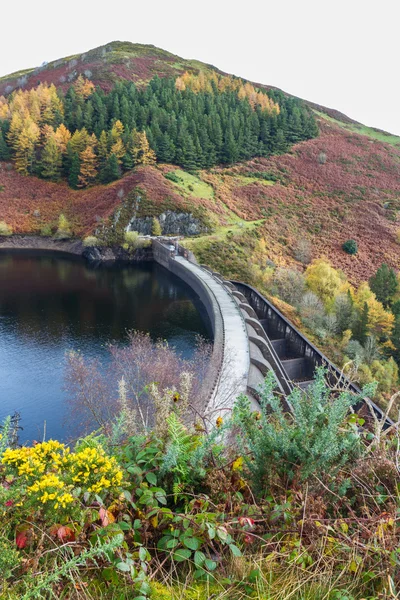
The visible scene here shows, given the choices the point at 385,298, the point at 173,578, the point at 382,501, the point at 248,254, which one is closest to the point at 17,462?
the point at 173,578

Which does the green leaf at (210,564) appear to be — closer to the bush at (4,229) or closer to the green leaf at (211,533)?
the green leaf at (211,533)

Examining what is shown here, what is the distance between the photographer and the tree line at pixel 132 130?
226 ft

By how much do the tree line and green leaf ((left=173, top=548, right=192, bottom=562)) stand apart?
69.1m

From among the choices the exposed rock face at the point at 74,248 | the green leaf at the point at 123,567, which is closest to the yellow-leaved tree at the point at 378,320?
the exposed rock face at the point at 74,248

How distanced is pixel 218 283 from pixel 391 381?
18273 millimetres

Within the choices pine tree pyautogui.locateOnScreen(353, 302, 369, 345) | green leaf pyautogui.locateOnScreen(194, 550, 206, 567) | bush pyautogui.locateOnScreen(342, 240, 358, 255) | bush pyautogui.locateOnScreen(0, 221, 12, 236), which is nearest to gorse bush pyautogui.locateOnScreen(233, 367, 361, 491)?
green leaf pyautogui.locateOnScreen(194, 550, 206, 567)

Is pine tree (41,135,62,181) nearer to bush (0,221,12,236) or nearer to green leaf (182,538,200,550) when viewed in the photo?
bush (0,221,12,236)

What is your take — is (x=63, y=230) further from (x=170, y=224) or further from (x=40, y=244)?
(x=170, y=224)

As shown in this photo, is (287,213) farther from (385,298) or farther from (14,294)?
(14,294)

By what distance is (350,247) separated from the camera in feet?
191

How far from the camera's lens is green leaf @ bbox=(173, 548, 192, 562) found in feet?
9.69

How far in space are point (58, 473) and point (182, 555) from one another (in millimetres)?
1140

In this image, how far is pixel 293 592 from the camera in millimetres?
2713

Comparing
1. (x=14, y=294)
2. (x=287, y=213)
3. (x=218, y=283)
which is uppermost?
(x=287, y=213)
